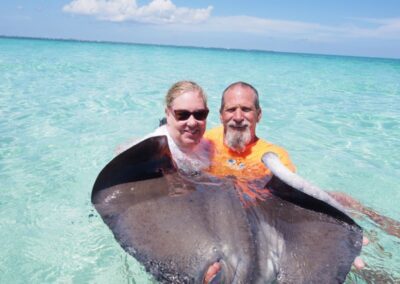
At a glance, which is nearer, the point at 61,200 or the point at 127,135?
the point at 61,200

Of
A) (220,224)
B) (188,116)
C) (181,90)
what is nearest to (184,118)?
(188,116)

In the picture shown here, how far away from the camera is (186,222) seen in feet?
8.59

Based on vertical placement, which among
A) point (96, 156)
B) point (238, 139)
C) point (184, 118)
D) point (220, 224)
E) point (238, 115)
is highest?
point (184, 118)

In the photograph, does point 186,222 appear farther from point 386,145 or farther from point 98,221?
point 386,145

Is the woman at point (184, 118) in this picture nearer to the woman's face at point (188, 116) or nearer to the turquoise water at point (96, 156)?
the woman's face at point (188, 116)

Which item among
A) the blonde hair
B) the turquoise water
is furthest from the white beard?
the turquoise water

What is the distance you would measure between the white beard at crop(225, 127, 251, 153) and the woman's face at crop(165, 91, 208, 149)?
94 cm

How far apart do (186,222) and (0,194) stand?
4.27 m

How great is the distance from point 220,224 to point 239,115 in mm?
2487

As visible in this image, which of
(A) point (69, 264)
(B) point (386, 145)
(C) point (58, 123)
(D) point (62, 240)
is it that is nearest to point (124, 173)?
(A) point (69, 264)

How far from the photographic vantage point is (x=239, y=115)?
190 inches

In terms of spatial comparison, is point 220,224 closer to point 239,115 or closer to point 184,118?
point 184,118

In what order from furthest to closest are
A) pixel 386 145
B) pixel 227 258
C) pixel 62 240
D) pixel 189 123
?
pixel 386 145 < pixel 62 240 < pixel 189 123 < pixel 227 258

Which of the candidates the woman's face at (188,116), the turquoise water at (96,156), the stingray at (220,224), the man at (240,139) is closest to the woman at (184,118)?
the woman's face at (188,116)
